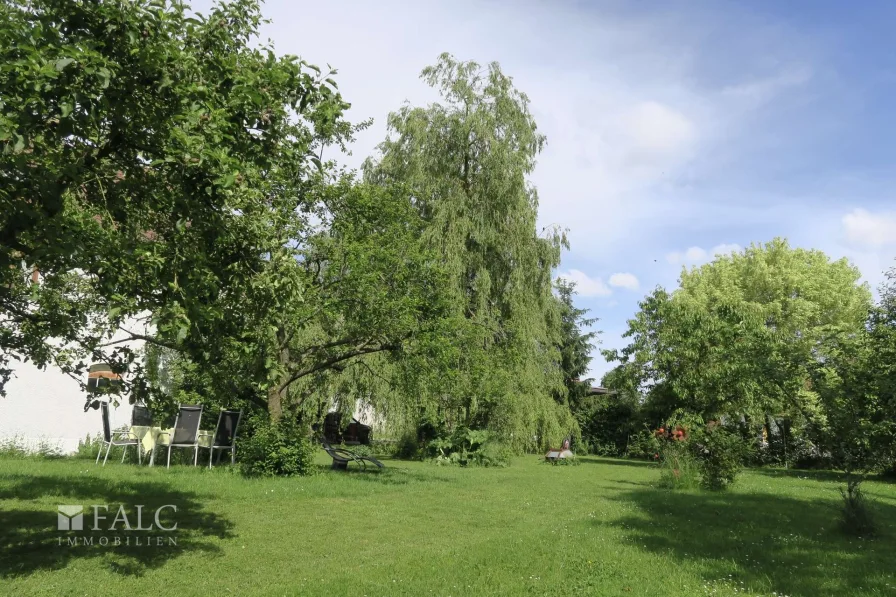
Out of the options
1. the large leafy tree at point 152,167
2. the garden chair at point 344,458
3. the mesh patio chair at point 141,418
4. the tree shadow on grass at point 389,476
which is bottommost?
the tree shadow on grass at point 389,476

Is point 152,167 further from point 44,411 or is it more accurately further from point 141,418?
point 44,411

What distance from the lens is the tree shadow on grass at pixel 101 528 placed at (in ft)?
18.9

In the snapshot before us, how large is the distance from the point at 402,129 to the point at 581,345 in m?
18.3

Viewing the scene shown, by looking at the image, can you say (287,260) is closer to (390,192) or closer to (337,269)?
(337,269)

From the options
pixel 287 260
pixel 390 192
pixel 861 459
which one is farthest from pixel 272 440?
pixel 861 459

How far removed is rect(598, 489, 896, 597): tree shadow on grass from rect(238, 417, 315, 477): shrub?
622cm

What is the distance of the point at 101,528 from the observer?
6.88 m

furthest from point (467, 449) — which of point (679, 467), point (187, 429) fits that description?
point (187, 429)

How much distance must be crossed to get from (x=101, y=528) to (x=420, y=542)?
3.62m

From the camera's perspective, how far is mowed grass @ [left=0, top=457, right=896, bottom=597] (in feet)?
17.9

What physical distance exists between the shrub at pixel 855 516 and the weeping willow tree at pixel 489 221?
10.3m

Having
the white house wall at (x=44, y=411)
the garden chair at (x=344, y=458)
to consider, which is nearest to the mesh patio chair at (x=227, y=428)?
the garden chair at (x=344, y=458)

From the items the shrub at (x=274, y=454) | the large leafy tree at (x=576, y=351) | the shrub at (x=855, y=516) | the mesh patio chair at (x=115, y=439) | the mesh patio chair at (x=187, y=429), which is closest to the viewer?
the shrub at (x=855, y=516)

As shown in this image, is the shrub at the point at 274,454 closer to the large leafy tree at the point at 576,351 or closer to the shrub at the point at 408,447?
the shrub at the point at 408,447
